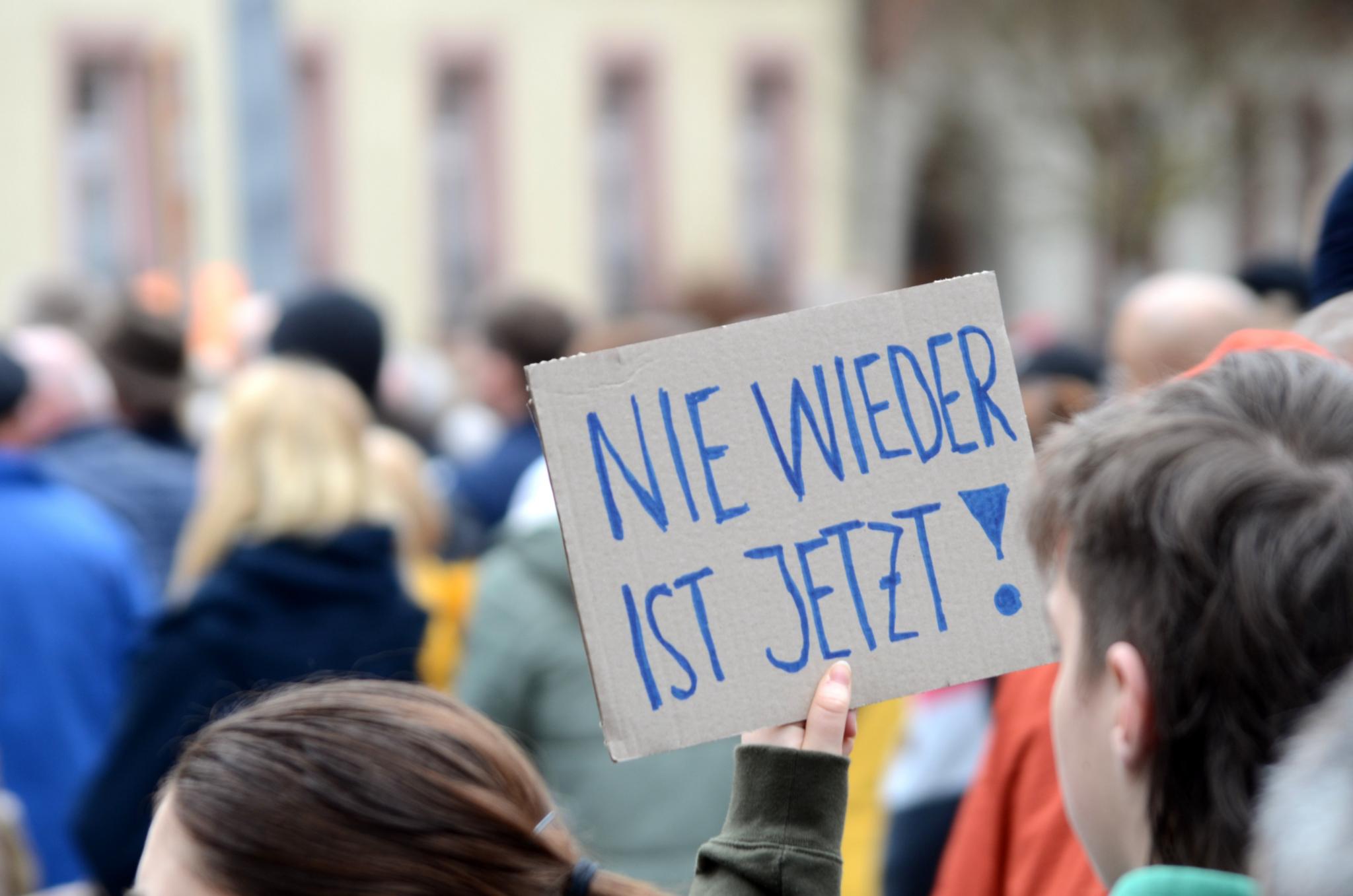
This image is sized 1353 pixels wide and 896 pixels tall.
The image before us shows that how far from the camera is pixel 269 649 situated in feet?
11.2

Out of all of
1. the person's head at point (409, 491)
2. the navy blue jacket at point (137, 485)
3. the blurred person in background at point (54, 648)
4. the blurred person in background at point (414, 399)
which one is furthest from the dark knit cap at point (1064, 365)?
the blurred person in background at point (54, 648)

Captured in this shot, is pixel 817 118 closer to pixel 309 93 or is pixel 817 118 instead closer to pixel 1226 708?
pixel 309 93

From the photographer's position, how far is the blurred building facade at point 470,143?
16.8 metres

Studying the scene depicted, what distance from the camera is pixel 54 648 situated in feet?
13.3

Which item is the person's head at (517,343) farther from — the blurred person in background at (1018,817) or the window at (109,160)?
the window at (109,160)

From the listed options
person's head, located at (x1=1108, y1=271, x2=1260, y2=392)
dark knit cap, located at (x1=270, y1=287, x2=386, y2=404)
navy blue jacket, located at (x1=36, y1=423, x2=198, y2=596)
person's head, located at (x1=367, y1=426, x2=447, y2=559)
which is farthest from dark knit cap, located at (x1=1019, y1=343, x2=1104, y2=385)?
navy blue jacket, located at (x1=36, y1=423, x2=198, y2=596)

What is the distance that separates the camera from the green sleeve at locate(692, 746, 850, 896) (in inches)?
61.6

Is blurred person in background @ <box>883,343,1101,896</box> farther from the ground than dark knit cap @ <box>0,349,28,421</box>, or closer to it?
closer to it

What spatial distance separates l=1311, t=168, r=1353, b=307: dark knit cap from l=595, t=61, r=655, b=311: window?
1853 centimetres

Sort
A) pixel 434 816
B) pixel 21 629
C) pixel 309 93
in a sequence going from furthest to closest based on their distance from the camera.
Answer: pixel 309 93
pixel 21 629
pixel 434 816

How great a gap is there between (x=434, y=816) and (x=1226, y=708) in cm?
66

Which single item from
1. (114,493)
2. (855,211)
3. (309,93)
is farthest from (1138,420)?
(855,211)

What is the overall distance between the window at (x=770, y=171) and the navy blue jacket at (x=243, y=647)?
18.4 m

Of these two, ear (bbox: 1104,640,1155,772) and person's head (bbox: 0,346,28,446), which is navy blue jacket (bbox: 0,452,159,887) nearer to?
person's head (bbox: 0,346,28,446)
